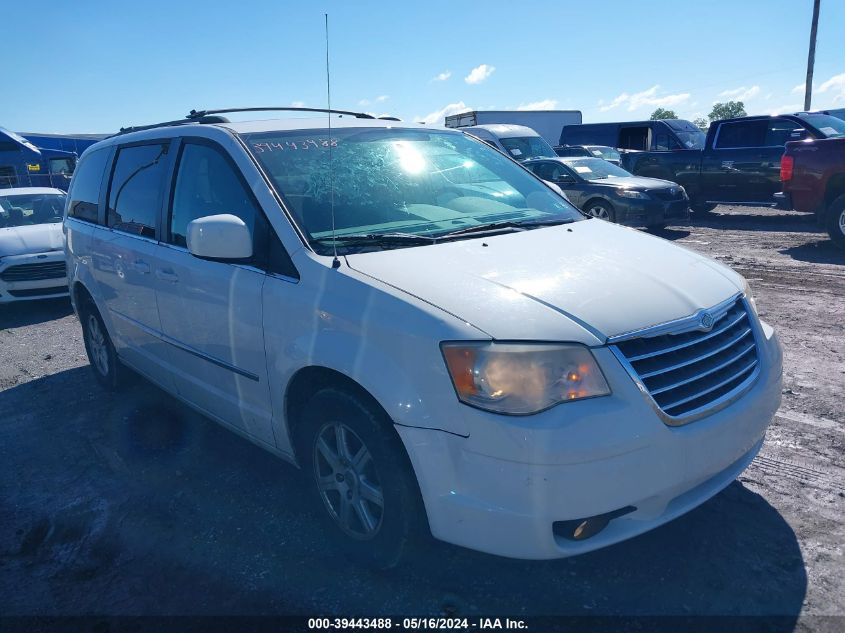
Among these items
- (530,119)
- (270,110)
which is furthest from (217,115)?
(530,119)

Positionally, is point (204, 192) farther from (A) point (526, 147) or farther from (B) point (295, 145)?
(A) point (526, 147)

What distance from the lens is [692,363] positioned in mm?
2426

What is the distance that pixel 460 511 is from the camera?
2.30 meters

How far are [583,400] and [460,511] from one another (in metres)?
0.58

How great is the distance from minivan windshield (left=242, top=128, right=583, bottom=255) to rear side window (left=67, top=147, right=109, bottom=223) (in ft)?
6.99

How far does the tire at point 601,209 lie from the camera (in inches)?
463

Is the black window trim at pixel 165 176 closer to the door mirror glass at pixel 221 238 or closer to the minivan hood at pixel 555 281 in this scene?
the door mirror glass at pixel 221 238

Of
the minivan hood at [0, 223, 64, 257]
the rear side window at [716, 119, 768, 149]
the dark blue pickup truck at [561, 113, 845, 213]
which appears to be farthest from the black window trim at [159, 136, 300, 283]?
the rear side window at [716, 119, 768, 149]

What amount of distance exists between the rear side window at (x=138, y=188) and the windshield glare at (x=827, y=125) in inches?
488

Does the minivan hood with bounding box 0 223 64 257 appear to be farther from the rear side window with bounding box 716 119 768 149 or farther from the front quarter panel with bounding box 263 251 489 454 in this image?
the rear side window with bounding box 716 119 768 149

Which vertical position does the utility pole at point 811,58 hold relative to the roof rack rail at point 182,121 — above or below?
above

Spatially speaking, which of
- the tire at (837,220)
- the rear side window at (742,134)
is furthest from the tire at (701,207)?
the tire at (837,220)

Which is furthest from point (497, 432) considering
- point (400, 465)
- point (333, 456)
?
point (333, 456)

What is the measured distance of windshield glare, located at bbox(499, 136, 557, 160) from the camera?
15430mm
